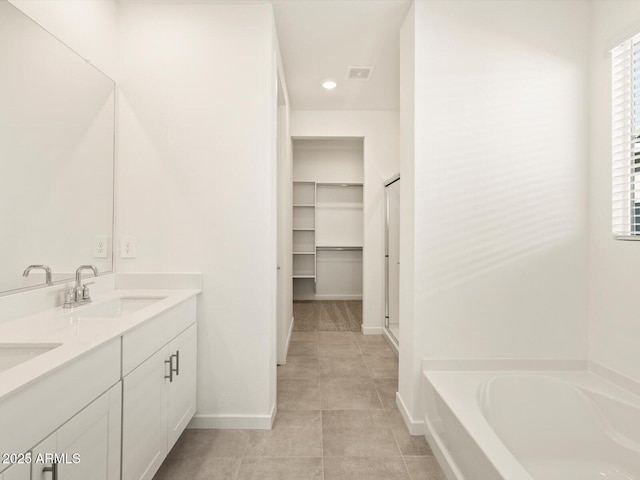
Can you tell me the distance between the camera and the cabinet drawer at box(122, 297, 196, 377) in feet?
4.26

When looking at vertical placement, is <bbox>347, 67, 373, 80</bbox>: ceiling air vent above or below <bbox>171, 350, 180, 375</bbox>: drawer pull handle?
above

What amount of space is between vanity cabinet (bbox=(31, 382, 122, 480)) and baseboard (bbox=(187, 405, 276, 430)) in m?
0.88

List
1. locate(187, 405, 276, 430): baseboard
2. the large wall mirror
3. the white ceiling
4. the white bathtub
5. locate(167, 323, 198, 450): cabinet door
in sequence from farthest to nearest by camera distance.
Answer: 1. the white ceiling
2. locate(187, 405, 276, 430): baseboard
3. locate(167, 323, 198, 450): cabinet door
4. the white bathtub
5. the large wall mirror

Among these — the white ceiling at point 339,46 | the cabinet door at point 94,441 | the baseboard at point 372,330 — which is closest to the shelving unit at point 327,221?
the baseboard at point 372,330

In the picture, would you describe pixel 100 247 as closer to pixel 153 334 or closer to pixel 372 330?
pixel 153 334

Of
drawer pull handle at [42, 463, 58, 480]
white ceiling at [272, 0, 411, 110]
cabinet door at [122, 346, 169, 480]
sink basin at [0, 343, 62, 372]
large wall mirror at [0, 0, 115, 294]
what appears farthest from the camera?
white ceiling at [272, 0, 411, 110]

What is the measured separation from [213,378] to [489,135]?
2263mm

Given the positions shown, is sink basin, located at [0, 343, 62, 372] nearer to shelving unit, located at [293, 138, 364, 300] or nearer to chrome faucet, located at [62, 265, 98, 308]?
chrome faucet, located at [62, 265, 98, 308]

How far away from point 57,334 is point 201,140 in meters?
1.32

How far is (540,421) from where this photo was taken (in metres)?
1.80

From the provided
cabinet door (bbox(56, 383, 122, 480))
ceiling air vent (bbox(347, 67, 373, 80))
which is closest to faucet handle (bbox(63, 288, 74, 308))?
cabinet door (bbox(56, 383, 122, 480))

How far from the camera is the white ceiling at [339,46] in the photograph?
2.17 m

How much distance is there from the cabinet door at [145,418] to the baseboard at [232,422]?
0.50 m

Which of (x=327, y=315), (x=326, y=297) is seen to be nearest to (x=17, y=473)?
(x=327, y=315)
